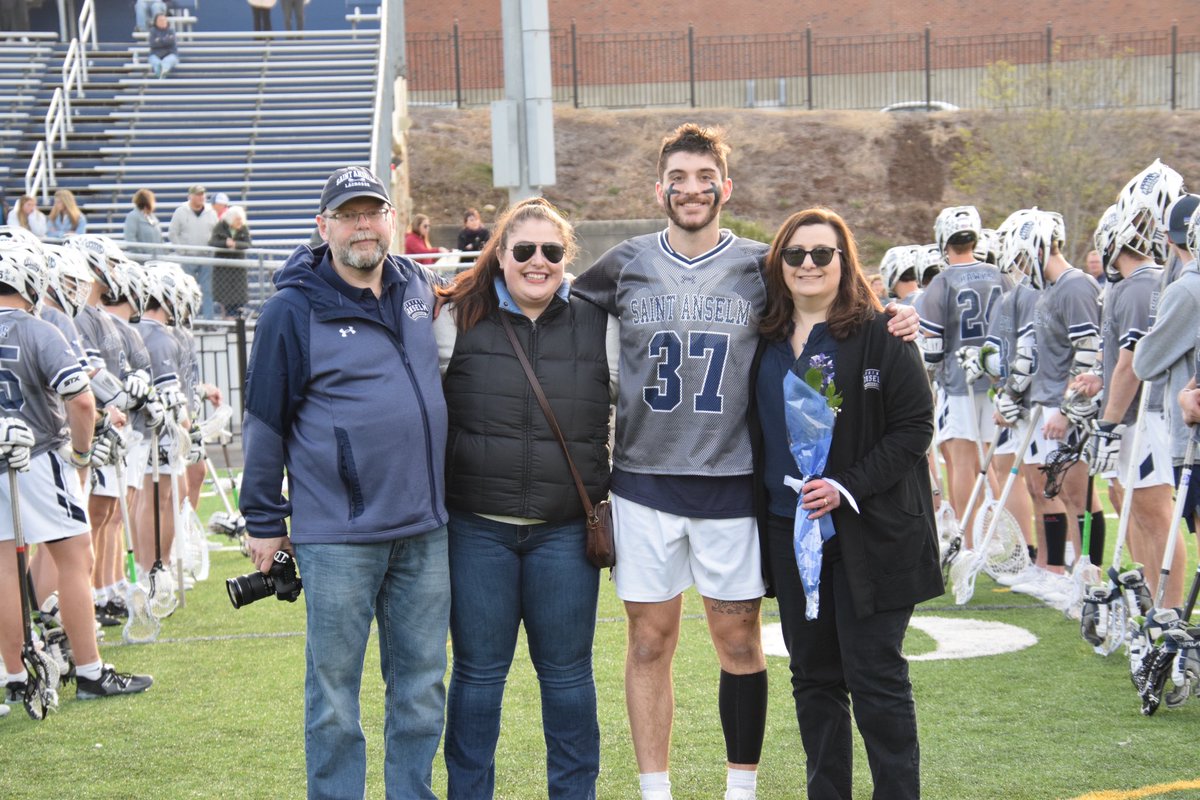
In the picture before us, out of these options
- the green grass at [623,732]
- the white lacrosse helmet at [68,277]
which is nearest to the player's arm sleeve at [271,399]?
the green grass at [623,732]

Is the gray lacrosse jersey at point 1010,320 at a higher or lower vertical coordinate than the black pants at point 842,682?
higher

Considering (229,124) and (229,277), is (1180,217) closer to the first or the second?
(229,277)

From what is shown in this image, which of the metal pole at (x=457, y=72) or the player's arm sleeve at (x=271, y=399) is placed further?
the metal pole at (x=457, y=72)

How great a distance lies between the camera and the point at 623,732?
6.00 metres

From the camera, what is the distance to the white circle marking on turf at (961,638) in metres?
7.25

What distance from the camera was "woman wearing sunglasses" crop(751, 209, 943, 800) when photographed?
443 centimetres

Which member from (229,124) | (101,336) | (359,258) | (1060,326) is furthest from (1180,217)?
(229,124)

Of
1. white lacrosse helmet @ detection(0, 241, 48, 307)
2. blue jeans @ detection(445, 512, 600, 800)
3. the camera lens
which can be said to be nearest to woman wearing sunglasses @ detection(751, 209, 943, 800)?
blue jeans @ detection(445, 512, 600, 800)

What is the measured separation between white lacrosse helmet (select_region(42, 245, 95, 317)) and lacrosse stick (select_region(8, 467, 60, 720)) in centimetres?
107

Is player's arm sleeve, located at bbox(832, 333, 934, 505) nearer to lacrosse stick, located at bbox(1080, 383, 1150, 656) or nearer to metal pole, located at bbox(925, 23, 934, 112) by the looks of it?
lacrosse stick, located at bbox(1080, 383, 1150, 656)

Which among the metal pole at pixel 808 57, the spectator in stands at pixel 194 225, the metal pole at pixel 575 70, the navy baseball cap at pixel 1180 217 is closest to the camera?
the navy baseball cap at pixel 1180 217

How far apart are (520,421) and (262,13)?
27.4 m

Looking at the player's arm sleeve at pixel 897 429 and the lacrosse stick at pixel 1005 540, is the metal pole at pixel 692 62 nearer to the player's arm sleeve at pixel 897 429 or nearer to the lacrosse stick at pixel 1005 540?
the lacrosse stick at pixel 1005 540

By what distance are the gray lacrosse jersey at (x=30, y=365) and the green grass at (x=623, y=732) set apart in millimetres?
1386
